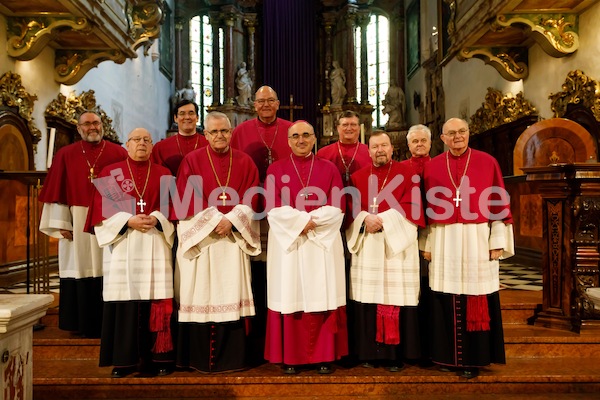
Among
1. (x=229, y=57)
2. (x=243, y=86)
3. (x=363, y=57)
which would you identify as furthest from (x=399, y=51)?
(x=229, y=57)

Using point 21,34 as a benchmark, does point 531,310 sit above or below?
below

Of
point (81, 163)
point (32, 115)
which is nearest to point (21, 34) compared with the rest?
point (32, 115)

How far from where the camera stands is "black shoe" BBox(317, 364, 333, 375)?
4145mm

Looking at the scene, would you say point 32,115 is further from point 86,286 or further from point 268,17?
point 268,17

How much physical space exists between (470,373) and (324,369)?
106 centimetres

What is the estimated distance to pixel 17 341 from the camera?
244 cm

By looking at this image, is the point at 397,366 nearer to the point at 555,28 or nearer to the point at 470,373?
the point at 470,373

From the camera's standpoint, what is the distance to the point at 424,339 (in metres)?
4.37

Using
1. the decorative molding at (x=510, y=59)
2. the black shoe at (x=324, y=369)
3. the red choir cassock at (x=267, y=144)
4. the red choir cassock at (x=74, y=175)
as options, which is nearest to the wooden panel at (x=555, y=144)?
the decorative molding at (x=510, y=59)

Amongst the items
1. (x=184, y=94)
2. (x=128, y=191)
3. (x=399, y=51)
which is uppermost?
(x=399, y=51)

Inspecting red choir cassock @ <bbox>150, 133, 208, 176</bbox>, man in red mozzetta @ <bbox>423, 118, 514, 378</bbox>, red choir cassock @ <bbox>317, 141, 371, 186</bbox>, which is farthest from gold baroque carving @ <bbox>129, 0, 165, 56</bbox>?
man in red mozzetta @ <bbox>423, 118, 514, 378</bbox>

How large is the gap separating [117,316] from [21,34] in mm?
5003

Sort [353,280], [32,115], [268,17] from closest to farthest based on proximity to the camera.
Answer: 1. [353,280]
2. [32,115]
3. [268,17]

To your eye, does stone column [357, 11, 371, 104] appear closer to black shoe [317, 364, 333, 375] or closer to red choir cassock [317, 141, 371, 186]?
red choir cassock [317, 141, 371, 186]
